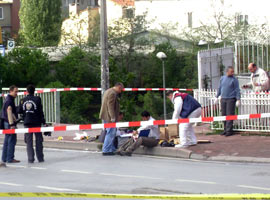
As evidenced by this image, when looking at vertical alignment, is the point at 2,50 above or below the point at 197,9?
below

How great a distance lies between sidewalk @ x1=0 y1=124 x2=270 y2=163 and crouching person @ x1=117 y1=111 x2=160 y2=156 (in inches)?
8.4

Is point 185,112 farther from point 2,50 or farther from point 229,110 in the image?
point 2,50

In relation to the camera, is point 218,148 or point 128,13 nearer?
point 218,148

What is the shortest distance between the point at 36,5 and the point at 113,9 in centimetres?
1193

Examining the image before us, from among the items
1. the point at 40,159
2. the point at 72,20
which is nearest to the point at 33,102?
the point at 40,159

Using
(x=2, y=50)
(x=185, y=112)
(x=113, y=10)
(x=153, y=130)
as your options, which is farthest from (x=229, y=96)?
(x=113, y=10)

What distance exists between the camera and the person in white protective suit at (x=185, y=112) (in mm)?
14648

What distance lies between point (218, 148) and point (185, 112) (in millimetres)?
1083

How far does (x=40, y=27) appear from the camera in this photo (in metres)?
65.9

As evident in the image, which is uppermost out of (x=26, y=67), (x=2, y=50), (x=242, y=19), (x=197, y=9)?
(x=197, y=9)

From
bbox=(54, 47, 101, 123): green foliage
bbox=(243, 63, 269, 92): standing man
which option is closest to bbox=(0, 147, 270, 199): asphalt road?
bbox=(243, 63, 269, 92): standing man

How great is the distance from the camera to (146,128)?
1477 centimetres

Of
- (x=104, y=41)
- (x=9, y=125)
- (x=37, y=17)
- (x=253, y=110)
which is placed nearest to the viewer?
(x=9, y=125)

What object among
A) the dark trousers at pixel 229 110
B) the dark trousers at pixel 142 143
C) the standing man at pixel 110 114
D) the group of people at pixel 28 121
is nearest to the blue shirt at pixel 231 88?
the dark trousers at pixel 229 110
